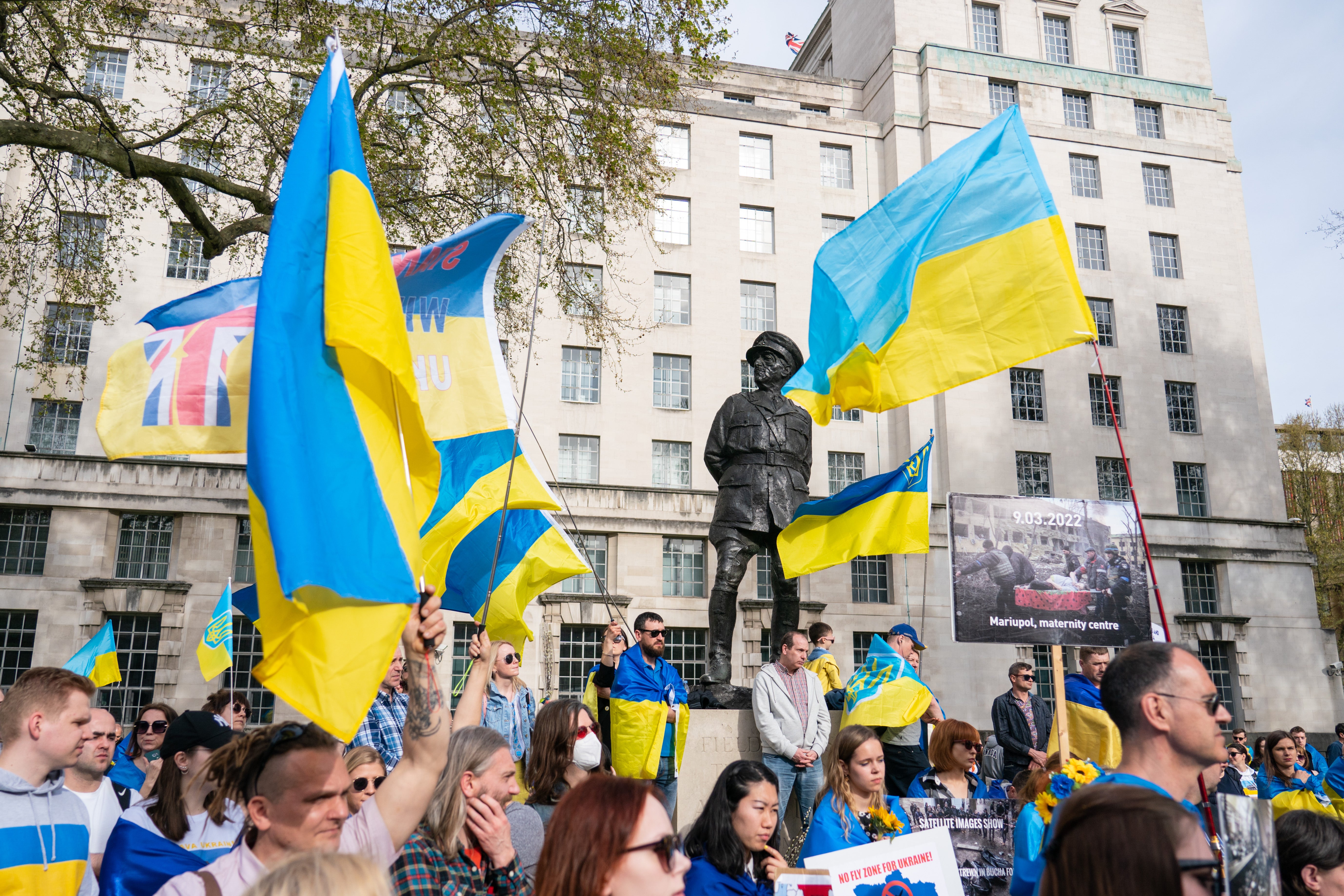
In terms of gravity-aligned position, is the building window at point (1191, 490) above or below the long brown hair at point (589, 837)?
above

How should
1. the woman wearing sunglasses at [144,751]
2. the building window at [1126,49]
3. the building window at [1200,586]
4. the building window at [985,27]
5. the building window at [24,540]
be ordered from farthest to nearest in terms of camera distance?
the building window at [1126,49], the building window at [985,27], the building window at [1200,586], the building window at [24,540], the woman wearing sunglasses at [144,751]

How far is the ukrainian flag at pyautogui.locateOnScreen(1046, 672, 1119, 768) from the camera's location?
670 cm

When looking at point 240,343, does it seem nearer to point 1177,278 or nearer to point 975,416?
point 975,416

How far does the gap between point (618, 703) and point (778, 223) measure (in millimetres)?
28761

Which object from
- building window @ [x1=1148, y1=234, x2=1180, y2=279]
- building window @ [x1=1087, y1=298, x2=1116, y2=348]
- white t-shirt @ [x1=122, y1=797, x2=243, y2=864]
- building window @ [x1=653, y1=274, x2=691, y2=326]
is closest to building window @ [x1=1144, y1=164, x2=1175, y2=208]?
building window @ [x1=1148, y1=234, x2=1180, y2=279]

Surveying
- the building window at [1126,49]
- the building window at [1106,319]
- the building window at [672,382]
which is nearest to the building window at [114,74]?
the building window at [672,382]

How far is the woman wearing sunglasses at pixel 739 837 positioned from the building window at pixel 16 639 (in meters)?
29.0

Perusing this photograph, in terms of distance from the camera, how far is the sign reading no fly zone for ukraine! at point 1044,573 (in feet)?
24.3

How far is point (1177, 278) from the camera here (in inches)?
1496

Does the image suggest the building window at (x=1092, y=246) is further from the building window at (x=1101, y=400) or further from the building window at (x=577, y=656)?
the building window at (x=577, y=656)

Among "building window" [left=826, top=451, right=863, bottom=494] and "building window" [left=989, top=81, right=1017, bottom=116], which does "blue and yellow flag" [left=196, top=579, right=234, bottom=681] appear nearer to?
"building window" [left=826, top=451, right=863, bottom=494]

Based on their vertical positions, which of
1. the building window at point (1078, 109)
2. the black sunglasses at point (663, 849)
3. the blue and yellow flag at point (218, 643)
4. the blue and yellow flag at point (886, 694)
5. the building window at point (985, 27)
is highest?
the building window at point (985, 27)

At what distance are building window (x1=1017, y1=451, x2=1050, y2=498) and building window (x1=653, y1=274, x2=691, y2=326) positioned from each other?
1248 cm

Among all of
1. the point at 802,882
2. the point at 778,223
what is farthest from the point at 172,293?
the point at 802,882
